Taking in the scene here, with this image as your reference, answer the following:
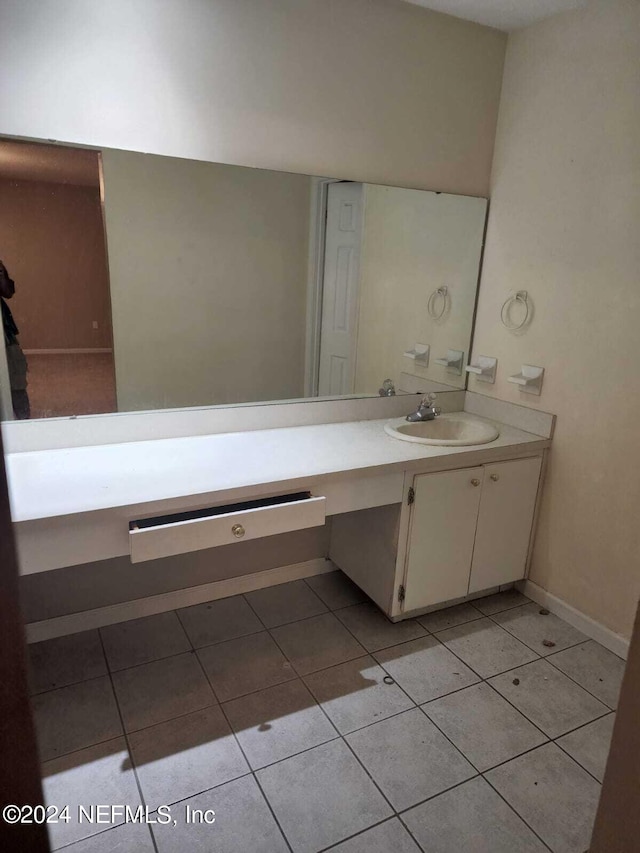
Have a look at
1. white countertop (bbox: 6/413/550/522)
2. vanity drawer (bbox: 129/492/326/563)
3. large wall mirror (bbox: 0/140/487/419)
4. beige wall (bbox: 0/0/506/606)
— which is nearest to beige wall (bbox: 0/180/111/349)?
large wall mirror (bbox: 0/140/487/419)

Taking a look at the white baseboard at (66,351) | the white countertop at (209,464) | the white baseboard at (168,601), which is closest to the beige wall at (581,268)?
the white countertop at (209,464)

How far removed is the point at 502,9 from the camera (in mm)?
2074

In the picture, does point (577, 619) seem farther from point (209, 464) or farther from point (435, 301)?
point (209, 464)

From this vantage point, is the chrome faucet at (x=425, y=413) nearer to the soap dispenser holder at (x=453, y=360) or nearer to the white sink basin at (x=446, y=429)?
the white sink basin at (x=446, y=429)

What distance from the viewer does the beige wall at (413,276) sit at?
234 centimetres

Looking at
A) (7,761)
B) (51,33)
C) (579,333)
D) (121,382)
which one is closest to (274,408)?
(121,382)

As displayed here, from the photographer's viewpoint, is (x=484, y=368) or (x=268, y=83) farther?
(x=484, y=368)

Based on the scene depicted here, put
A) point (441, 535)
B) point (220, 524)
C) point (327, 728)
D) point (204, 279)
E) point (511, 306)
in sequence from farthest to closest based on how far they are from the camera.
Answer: point (511, 306) < point (441, 535) < point (204, 279) < point (327, 728) < point (220, 524)

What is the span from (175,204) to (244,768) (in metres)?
1.79

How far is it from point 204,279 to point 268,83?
0.70m

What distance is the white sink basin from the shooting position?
2.22 m

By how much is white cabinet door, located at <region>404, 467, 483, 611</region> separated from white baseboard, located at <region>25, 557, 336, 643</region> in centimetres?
55

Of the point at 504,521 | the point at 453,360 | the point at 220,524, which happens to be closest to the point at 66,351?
the point at 220,524

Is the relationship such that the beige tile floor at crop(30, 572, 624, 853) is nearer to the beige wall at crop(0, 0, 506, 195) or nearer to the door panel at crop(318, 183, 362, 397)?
the door panel at crop(318, 183, 362, 397)
